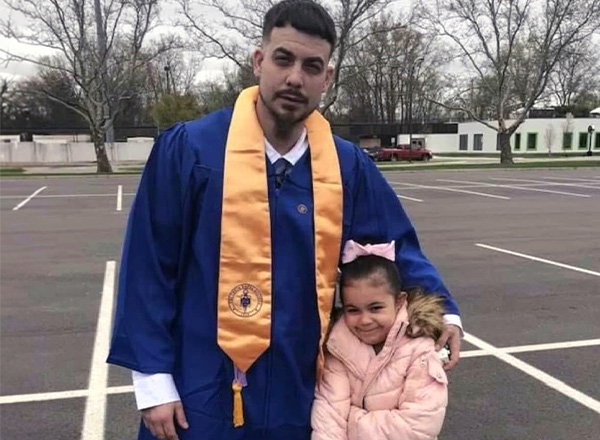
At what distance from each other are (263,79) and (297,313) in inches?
28.3

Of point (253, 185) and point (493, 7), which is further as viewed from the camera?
point (493, 7)

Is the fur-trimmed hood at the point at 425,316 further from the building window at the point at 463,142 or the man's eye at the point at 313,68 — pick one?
the building window at the point at 463,142

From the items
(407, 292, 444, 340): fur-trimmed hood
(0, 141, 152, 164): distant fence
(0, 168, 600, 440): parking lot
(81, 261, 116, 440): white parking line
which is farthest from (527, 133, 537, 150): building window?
(407, 292, 444, 340): fur-trimmed hood

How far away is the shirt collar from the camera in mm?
2152

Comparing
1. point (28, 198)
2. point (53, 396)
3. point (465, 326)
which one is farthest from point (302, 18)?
point (28, 198)

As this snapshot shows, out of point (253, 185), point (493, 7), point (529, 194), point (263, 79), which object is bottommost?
point (529, 194)

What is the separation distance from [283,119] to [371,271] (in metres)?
0.57

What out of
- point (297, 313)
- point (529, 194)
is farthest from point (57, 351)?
point (529, 194)

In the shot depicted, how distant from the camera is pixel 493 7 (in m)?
40.2

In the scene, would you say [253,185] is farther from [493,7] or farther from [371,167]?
[493,7]

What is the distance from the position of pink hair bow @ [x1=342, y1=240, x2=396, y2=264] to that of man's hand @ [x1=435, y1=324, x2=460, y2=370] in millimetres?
330

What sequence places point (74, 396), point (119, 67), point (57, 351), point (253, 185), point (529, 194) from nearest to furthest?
point (253, 185) < point (74, 396) < point (57, 351) < point (529, 194) < point (119, 67)

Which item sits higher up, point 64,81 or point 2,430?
point 64,81

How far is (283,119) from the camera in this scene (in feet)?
6.96
